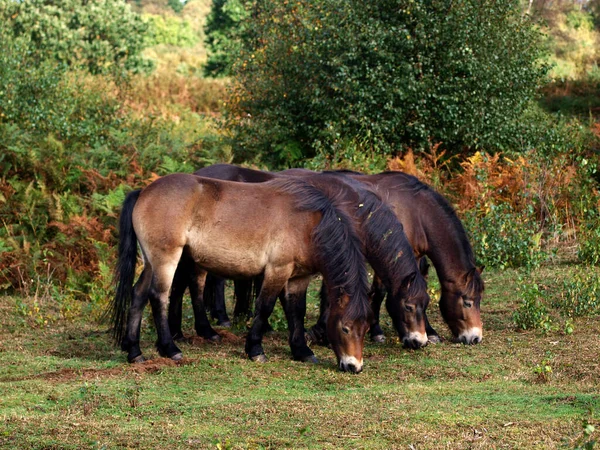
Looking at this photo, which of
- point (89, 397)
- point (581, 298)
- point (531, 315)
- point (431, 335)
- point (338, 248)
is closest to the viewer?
point (89, 397)

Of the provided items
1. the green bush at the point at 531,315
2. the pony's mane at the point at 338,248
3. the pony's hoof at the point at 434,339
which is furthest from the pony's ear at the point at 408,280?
the green bush at the point at 531,315

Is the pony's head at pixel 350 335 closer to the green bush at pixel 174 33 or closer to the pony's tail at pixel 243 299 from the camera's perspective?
the pony's tail at pixel 243 299

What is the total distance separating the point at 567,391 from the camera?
21.8 ft

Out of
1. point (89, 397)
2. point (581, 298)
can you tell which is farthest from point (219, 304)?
point (581, 298)

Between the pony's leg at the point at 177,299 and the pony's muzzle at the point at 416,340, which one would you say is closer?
the pony's muzzle at the point at 416,340

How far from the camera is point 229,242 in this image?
8.03 metres

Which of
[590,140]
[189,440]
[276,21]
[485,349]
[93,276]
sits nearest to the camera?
[189,440]

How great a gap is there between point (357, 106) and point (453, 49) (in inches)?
85.8

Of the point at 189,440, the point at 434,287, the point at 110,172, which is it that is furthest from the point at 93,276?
the point at 189,440

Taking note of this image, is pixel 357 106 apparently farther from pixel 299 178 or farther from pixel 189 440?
pixel 189 440

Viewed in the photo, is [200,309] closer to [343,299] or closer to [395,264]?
[343,299]

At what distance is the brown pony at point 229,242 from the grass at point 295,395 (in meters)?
0.44

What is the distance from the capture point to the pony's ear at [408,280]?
816 centimetres

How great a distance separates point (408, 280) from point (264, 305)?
1.43m
